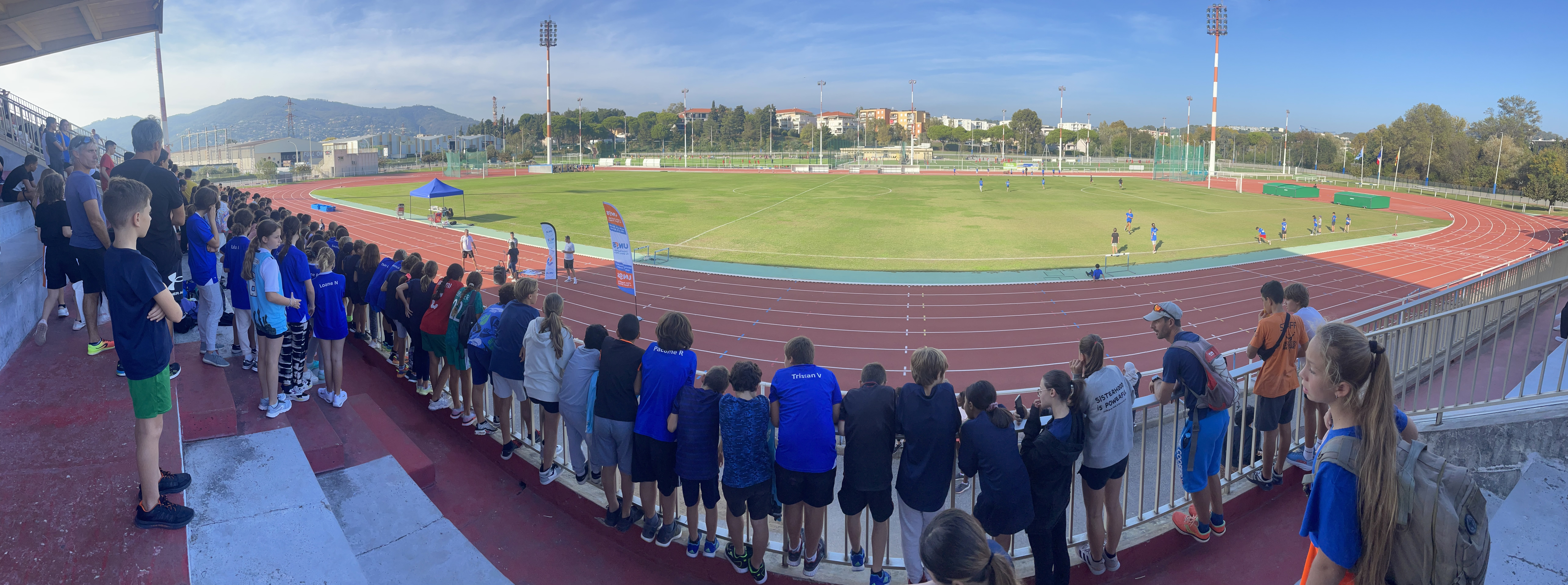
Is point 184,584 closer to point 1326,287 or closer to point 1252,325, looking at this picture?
point 1252,325

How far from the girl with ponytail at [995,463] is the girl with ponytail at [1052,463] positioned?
10 cm

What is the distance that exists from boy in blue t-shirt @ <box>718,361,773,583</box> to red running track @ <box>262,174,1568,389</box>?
1047cm

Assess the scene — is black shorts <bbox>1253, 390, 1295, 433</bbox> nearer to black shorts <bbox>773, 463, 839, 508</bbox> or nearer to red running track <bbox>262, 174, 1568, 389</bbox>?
black shorts <bbox>773, 463, 839, 508</bbox>

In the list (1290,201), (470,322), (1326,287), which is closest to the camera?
(470,322)

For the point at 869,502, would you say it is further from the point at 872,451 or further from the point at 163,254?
the point at 163,254

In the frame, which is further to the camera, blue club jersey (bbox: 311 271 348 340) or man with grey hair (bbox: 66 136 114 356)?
blue club jersey (bbox: 311 271 348 340)

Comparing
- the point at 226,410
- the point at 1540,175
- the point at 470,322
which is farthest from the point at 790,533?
Result: the point at 1540,175

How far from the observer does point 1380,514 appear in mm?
2383

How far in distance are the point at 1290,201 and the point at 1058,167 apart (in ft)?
144

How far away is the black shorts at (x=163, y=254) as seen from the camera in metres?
6.25

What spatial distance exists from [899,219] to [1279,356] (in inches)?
1431

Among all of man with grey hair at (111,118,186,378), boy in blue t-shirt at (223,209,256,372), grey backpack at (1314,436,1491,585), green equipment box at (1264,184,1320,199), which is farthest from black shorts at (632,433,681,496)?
green equipment box at (1264,184,1320,199)

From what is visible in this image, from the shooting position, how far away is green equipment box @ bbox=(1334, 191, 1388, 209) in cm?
5184

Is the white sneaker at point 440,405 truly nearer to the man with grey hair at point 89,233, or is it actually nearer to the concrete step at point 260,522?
the concrete step at point 260,522
